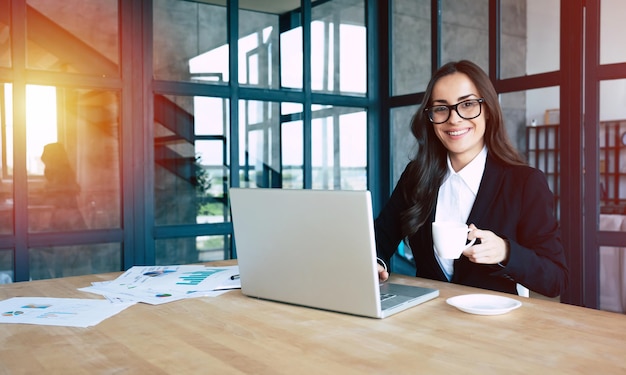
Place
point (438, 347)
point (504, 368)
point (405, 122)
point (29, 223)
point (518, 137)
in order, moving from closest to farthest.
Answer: point (504, 368) → point (438, 347) → point (29, 223) → point (518, 137) → point (405, 122)

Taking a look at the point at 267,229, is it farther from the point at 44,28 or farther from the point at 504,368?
the point at 44,28

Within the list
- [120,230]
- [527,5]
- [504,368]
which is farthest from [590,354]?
[120,230]

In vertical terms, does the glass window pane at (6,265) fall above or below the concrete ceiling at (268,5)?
below

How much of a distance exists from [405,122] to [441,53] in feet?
1.78

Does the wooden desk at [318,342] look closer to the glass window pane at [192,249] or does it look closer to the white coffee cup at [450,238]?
the white coffee cup at [450,238]

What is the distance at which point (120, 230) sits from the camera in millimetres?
2898

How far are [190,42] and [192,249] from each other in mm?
1137

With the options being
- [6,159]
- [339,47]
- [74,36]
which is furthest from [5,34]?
[339,47]

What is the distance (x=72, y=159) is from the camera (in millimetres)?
2783

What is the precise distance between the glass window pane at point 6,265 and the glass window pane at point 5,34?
871 millimetres

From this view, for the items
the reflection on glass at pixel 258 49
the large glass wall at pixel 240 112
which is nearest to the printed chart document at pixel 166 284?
the large glass wall at pixel 240 112

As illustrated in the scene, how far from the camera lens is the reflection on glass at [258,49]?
322 cm

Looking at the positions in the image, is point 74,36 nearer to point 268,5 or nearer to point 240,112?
point 240,112

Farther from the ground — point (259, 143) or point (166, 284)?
point (259, 143)
